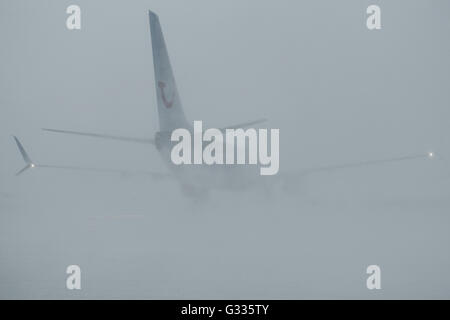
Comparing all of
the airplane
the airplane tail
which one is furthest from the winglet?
the airplane tail

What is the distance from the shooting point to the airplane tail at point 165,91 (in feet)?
45.0

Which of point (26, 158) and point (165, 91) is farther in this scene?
point (165, 91)

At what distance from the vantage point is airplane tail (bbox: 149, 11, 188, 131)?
13703 millimetres

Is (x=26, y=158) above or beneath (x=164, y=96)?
beneath

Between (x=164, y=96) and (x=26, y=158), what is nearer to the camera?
(x=26, y=158)

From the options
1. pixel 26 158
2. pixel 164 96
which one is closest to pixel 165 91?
pixel 164 96

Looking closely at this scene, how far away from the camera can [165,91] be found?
1470 cm

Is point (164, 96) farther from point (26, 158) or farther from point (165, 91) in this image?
point (26, 158)

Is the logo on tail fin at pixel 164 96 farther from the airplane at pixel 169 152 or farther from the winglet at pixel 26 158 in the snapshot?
the winglet at pixel 26 158
